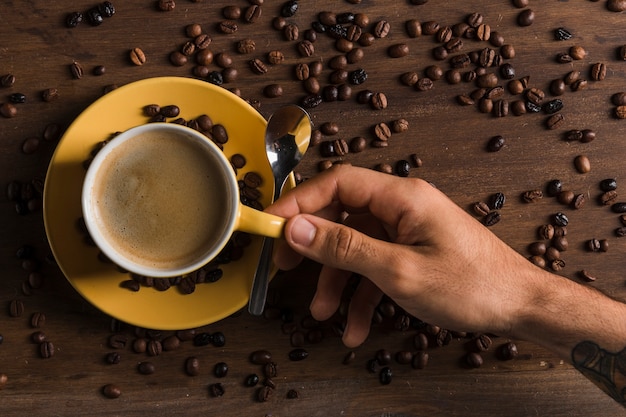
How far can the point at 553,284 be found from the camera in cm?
138

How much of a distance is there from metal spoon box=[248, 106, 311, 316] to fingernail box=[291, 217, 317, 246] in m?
0.20

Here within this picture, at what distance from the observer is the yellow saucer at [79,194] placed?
1375mm

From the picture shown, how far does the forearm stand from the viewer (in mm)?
1357

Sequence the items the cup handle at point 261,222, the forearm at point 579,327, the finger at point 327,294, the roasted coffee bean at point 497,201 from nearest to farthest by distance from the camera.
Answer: the cup handle at point 261,222 → the forearm at point 579,327 → the finger at point 327,294 → the roasted coffee bean at point 497,201

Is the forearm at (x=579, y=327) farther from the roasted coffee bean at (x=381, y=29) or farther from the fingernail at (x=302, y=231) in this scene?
the roasted coffee bean at (x=381, y=29)

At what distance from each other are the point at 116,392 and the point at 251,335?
326 millimetres

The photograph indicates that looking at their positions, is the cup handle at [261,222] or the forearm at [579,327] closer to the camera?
the cup handle at [261,222]

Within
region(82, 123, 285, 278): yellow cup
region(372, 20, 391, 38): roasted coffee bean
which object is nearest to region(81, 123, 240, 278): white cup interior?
region(82, 123, 285, 278): yellow cup

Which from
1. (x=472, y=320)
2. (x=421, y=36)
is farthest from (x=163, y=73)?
(x=472, y=320)

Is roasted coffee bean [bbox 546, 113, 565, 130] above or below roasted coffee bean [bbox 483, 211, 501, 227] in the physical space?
above

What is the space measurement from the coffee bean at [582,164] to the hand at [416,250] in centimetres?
35

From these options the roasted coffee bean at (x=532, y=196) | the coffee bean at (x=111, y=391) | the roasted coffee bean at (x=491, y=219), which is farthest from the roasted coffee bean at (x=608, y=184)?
the coffee bean at (x=111, y=391)

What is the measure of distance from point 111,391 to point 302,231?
654 mm

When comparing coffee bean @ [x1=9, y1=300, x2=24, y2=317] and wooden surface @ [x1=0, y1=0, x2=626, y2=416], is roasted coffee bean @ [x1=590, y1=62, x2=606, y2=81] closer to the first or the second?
wooden surface @ [x1=0, y1=0, x2=626, y2=416]
